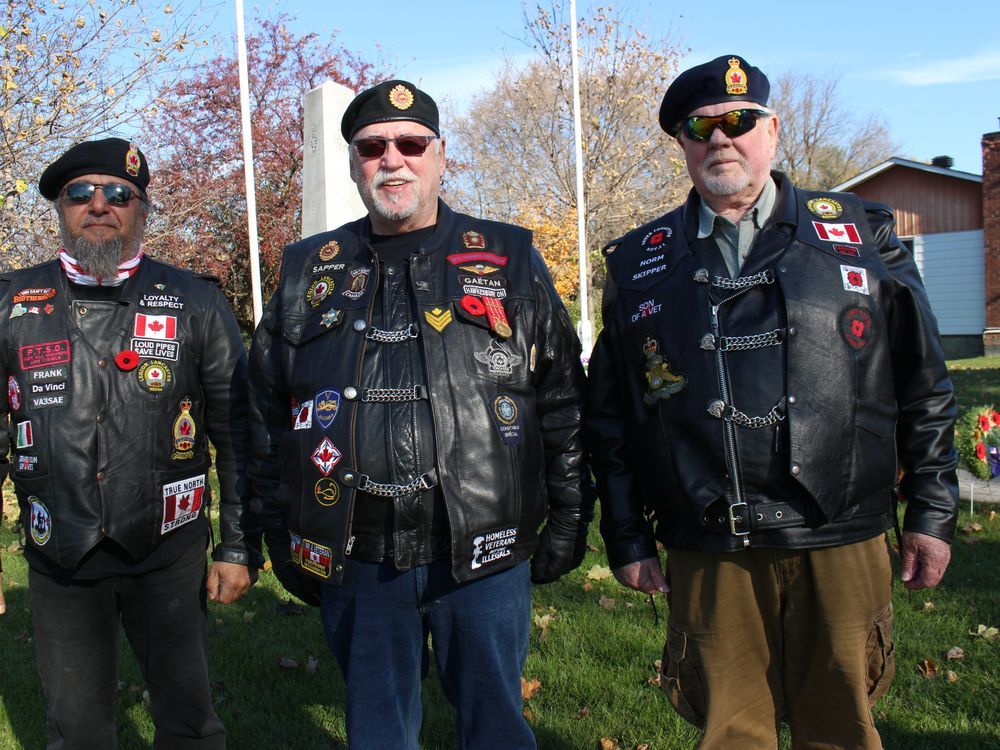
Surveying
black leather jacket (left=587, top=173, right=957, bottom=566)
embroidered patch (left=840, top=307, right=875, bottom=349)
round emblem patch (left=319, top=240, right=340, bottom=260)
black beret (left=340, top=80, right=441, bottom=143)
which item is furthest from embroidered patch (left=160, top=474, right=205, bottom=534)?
embroidered patch (left=840, top=307, right=875, bottom=349)

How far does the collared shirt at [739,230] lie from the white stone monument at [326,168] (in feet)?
18.4

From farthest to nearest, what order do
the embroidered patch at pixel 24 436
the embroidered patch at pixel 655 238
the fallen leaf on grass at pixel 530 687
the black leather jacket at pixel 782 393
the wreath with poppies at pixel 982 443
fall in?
the wreath with poppies at pixel 982 443, the fallen leaf on grass at pixel 530 687, the embroidered patch at pixel 24 436, the embroidered patch at pixel 655 238, the black leather jacket at pixel 782 393

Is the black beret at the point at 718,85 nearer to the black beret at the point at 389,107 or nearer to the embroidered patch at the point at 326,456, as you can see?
the black beret at the point at 389,107

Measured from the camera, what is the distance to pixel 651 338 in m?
2.81

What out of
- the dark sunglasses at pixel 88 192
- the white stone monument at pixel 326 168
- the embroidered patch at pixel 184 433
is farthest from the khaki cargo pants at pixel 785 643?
the white stone monument at pixel 326 168

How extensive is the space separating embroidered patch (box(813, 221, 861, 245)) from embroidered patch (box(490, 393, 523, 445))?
3.66 ft

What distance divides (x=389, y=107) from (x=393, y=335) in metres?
0.79

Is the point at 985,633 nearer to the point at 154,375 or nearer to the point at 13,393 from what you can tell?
the point at 154,375

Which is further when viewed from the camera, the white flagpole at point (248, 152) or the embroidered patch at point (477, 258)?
the white flagpole at point (248, 152)

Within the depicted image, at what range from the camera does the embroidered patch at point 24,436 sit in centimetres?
307

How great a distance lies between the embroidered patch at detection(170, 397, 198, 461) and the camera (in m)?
3.21

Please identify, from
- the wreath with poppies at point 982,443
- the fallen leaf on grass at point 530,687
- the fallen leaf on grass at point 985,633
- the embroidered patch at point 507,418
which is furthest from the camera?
the wreath with poppies at point 982,443

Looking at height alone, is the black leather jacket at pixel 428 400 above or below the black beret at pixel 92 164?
below

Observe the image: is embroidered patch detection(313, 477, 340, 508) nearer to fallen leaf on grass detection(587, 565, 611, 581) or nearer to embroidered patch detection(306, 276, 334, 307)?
embroidered patch detection(306, 276, 334, 307)
